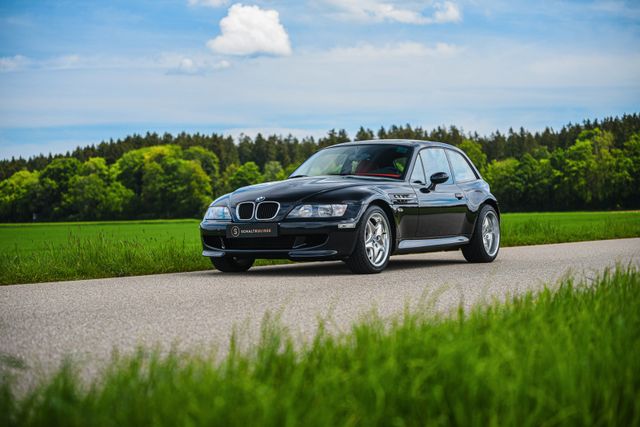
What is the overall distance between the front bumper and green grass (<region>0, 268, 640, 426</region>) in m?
5.68

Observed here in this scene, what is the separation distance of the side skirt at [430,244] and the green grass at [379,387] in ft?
21.9

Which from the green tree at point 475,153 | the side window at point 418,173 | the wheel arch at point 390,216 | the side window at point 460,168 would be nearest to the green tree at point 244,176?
the green tree at point 475,153

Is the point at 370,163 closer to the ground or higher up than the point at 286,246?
higher up

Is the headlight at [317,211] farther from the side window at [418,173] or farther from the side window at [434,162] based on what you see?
the side window at [434,162]

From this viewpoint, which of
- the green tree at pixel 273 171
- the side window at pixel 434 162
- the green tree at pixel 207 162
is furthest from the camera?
the green tree at pixel 273 171

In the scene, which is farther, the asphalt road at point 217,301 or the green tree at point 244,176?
the green tree at point 244,176

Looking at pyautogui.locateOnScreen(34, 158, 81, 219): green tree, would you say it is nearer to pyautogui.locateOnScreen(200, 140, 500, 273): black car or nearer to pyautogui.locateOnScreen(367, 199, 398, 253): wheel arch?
pyautogui.locateOnScreen(200, 140, 500, 273): black car

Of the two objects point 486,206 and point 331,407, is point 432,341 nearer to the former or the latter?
point 331,407

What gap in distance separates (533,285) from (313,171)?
3922 mm

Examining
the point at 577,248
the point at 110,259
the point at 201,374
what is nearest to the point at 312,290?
the point at 110,259

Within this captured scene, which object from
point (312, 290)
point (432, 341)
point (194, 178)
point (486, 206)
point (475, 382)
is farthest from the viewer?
point (194, 178)

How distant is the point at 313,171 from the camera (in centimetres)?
1153

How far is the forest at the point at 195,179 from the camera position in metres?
140

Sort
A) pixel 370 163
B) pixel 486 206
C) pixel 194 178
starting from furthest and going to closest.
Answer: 1. pixel 194 178
2. pixel 486 206
3. pixel 370 163
